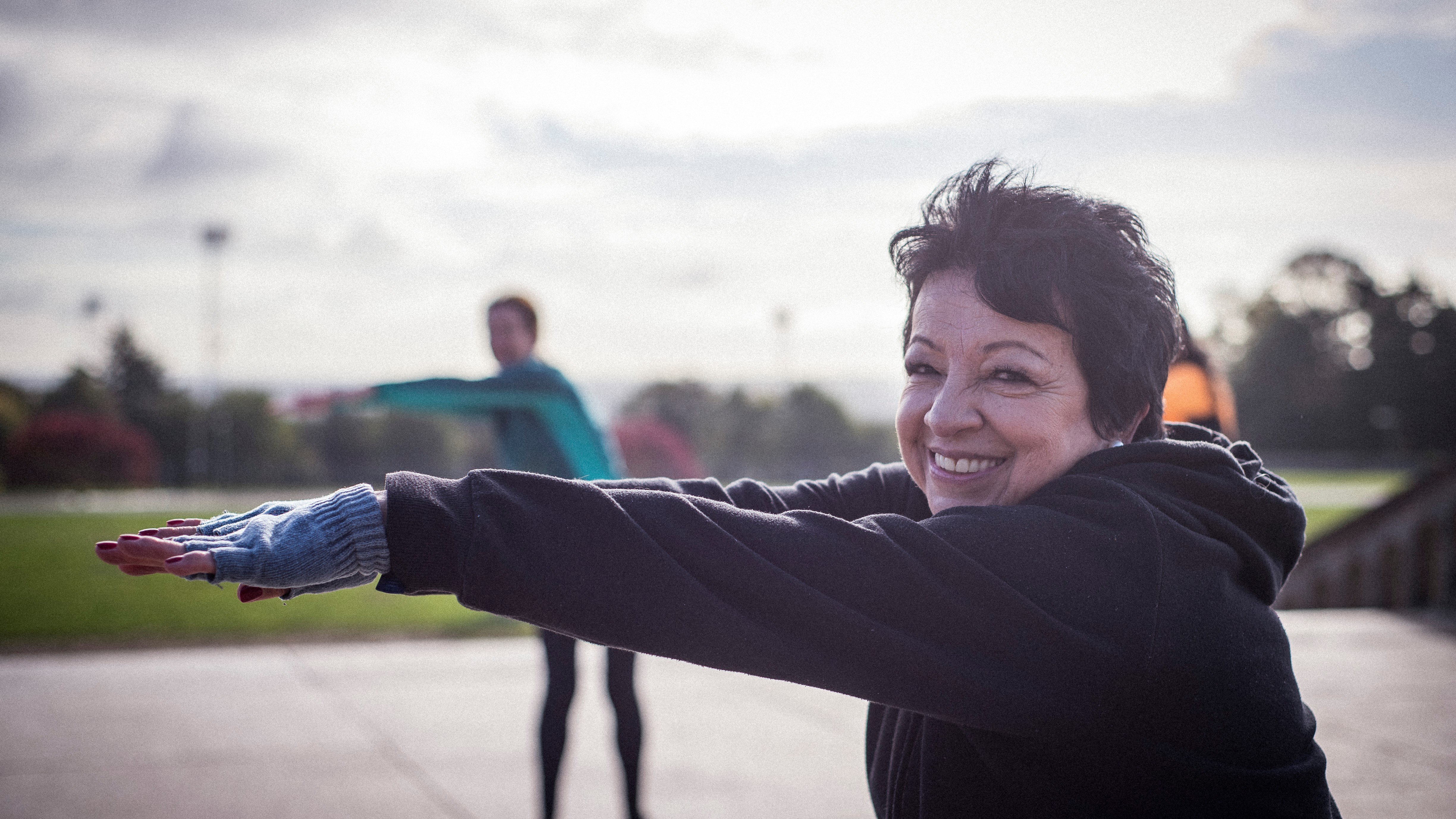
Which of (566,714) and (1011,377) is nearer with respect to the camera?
(1011,377)

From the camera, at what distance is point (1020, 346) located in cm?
150

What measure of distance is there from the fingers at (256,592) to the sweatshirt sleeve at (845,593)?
150 millimetres

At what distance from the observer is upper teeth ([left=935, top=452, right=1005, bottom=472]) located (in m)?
1.56

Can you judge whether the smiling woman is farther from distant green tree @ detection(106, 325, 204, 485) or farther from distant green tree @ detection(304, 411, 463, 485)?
distant green tree @ detection(106, 325, 204, 485)

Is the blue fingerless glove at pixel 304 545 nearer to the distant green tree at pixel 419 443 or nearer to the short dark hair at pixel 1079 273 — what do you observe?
the short dark hair at pixel 1079 273

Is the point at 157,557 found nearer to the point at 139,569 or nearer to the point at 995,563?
the point at 139,569

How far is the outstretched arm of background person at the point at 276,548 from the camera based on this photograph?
1.09m

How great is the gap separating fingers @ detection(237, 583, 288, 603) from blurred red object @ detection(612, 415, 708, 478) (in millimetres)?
19891

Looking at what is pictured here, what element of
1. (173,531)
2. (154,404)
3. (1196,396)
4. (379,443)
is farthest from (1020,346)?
(154,404)

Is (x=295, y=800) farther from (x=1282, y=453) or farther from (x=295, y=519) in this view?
(x=1282, y=453)

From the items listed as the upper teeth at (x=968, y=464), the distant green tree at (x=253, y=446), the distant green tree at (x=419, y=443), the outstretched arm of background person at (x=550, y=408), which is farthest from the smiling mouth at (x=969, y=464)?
the distant green tree at (x=419, y=443)

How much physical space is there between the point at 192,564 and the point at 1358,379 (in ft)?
195

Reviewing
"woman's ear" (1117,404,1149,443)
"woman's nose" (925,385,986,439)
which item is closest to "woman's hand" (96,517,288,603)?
"woman's nose" (925,385,986,439)

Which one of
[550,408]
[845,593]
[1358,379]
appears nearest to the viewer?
Result: [845,593]
